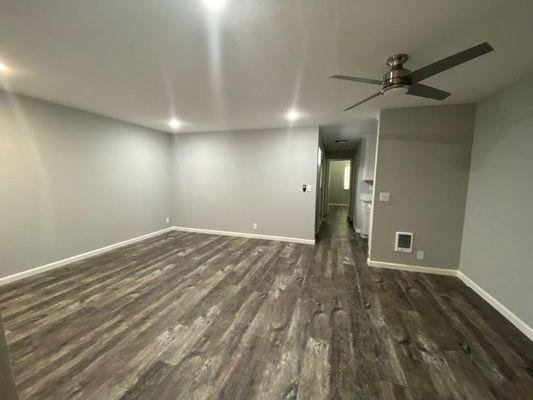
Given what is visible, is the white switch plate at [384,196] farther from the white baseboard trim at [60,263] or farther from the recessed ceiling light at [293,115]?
the white baseboard trim at [60,263]

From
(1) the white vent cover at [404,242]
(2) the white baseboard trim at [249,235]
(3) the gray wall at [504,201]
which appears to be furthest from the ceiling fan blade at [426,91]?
(2) the white baseboard trim at [249,235]

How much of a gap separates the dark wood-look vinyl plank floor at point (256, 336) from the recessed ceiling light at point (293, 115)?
8.39 ft

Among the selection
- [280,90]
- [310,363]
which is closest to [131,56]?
[280,90]

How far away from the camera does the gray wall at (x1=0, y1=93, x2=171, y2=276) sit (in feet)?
9.84

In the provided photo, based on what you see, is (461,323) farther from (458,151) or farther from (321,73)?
(321,73)

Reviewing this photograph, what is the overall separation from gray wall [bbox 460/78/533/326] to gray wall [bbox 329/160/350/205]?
26.1ft

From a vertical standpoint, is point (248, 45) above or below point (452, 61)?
above

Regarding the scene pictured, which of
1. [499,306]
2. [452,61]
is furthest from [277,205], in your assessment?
[452,61]

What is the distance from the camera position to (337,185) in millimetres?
11148

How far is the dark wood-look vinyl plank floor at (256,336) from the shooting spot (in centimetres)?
157

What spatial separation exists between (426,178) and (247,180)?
3.38m

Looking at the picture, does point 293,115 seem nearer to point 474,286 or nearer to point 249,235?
point 249,235

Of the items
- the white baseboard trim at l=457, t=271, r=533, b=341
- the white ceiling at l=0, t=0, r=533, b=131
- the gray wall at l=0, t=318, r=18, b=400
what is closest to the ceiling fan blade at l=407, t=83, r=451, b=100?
Answer: the white ceiling at l=0, t=0, r=533, b=131

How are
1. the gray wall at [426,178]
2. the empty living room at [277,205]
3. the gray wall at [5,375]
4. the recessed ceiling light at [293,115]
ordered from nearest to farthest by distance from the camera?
the gray wall at [5,375]
the empty living room at [277,205]
the gray wall at [426,178]
the recessed ceiling light at [293,115]
